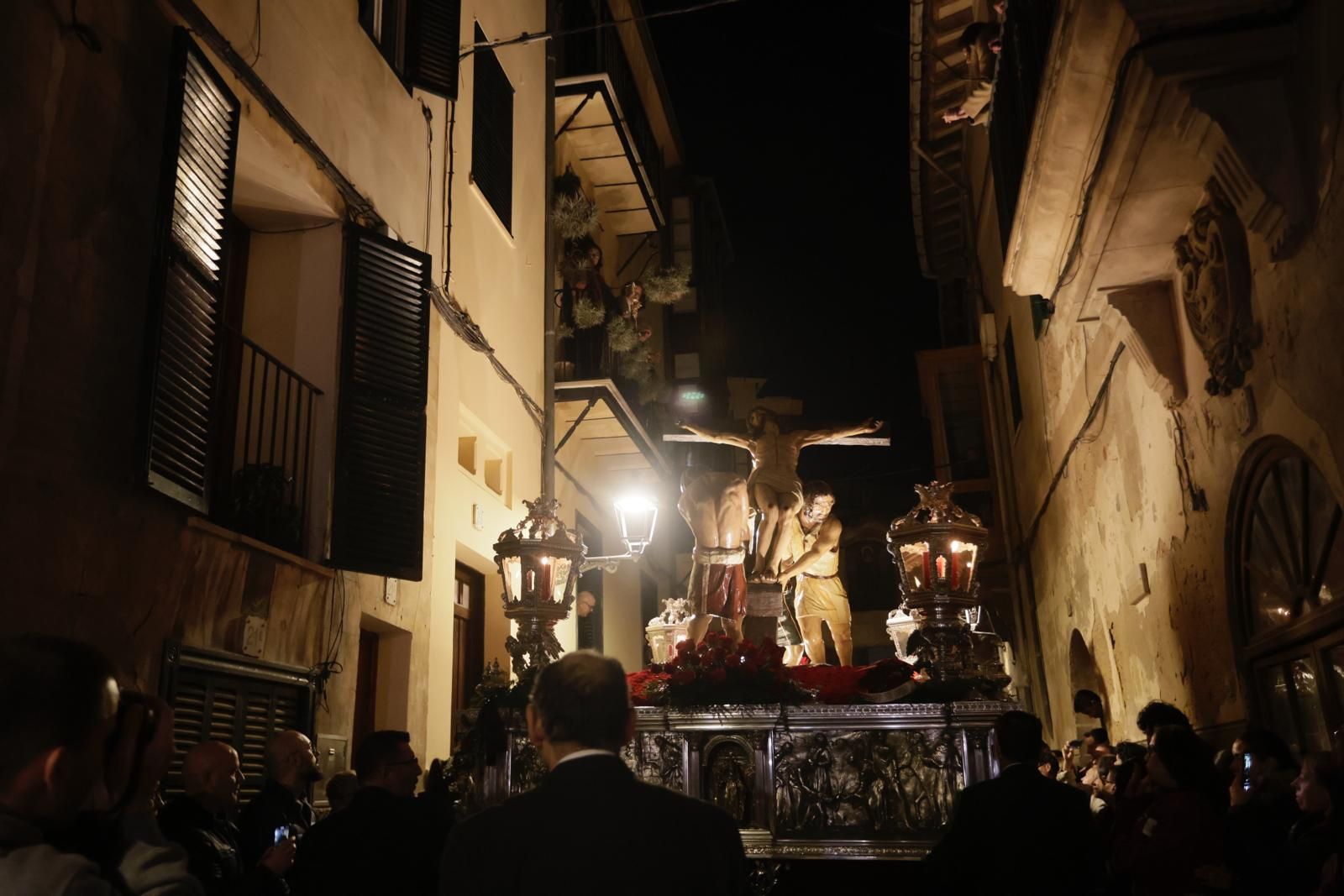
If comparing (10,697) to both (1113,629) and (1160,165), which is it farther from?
(1113,629)

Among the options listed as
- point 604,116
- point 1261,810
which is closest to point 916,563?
point 1261,810

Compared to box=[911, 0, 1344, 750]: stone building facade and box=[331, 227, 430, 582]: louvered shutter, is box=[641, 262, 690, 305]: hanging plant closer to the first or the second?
box=[911, 0, 1344, 750]: stone building facade

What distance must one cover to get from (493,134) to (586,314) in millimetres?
2799

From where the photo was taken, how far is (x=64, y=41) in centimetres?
545

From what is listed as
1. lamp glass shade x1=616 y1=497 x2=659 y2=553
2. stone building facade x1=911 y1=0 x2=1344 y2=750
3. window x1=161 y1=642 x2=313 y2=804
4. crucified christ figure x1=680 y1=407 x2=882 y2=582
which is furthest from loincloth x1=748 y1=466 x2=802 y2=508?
window x1=161 y1=642 x2=313 y2=804

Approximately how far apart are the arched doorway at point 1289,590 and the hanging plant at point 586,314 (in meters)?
8.79

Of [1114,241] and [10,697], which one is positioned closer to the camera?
[10,697]

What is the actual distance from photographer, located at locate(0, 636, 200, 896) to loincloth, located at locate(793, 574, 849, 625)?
679 cm

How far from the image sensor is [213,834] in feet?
12.1

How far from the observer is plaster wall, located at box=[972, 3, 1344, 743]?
5473 mm

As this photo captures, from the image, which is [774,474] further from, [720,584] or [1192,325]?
[1192,325]

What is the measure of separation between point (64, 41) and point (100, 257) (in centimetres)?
101

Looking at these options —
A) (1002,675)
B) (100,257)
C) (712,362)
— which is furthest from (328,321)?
(712,362)

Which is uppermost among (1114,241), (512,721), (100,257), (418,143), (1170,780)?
(418,143)
